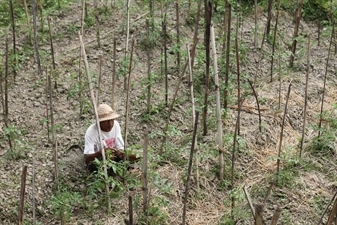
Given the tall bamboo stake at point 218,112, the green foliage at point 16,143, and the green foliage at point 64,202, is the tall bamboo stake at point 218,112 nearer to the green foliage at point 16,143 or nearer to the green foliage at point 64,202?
the green foliage at point 64,202

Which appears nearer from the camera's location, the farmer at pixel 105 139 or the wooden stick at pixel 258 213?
the wooden stick at pixel 258 213

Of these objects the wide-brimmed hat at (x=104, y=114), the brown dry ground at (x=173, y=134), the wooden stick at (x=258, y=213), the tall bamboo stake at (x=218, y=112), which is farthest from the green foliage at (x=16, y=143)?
the wooden stick at (x=258, y=213)

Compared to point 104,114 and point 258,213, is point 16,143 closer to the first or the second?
point 104,114

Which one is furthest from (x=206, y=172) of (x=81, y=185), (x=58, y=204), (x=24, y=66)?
(x=24, y=66)

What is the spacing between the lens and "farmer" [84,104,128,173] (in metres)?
3.89

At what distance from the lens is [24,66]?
5184 millimetres

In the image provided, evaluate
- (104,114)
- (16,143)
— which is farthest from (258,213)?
(16,143)

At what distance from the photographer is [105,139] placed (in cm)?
401

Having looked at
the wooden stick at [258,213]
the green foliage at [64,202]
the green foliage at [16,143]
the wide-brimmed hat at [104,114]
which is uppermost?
the wooden stick at [258,213]

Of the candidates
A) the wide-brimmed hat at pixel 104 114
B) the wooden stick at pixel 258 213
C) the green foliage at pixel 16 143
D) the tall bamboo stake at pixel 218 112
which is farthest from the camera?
the green foliage at pixel 16 143

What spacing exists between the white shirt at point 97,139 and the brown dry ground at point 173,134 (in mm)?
129

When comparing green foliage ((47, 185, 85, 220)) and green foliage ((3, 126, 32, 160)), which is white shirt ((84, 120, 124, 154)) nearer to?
green foliage ((47, 185, 85, 220))

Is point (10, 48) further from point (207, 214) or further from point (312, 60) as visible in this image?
point (312, 60)

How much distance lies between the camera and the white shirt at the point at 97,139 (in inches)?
155
